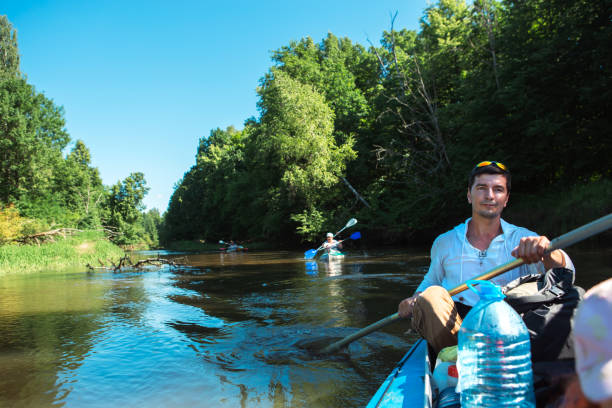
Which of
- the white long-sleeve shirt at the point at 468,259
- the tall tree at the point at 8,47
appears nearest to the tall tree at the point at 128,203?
the tall tree at the point at 8,47

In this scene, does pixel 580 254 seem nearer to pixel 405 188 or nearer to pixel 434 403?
pixel 434 403

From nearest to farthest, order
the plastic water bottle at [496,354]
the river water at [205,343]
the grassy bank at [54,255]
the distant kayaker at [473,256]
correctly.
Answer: the plastic water bottle at [496,354] → the distant kayaker at [473,256] → the river water at [205,343] → the grassy bank at [54,255]

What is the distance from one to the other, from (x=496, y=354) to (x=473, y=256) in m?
1.22

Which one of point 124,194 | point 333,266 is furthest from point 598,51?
point 124,194

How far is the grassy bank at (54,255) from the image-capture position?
625 inches

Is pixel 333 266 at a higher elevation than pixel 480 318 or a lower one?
lower

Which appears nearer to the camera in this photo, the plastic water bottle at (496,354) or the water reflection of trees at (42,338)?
the plastic water bottle at (496,354)

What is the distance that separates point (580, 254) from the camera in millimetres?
9680

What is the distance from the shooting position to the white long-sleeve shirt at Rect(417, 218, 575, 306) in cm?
266

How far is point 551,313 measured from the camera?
1.87 m

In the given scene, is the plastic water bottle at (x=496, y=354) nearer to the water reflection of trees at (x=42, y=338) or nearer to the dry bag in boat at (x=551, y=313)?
the dry bag in boat at (x=551, y=313)

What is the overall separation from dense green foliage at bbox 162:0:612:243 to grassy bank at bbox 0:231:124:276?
9955 mm

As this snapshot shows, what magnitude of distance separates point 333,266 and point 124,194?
43.0m

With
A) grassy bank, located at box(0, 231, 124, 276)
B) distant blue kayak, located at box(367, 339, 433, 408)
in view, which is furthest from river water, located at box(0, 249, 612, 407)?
grassy bank, located at box(0, 231, 124, 276)
